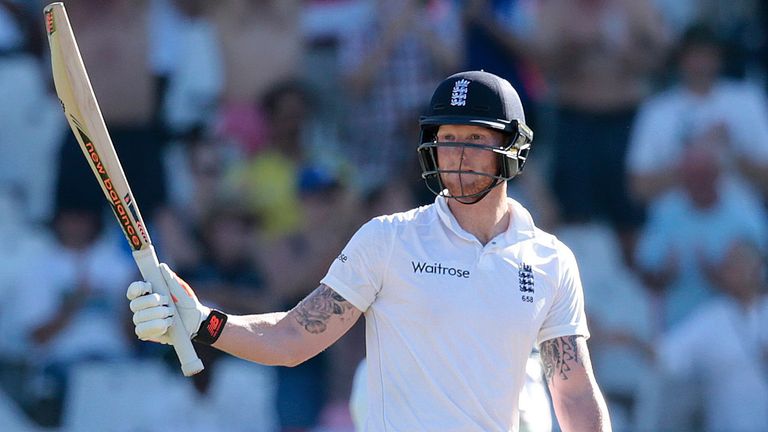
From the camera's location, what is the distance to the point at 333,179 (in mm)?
8445

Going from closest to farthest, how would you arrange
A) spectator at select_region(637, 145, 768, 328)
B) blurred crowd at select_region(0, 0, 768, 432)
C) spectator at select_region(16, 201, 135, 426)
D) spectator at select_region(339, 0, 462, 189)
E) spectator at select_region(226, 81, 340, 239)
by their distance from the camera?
spectator at select_region(16, 201, 135, 426)
blurred crowd at select_region(0, 0, 768, 432)
spectator at select_region(226, 81, 340, 239)
spectator at select_region(339, 0, 462, 189)
spectator at select_region(637, 145, 768, 328)

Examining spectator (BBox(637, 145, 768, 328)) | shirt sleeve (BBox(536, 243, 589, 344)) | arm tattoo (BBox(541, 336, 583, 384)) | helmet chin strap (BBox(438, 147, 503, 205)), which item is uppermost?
helmet chin strap (BBox(438, 147, 503, 205))

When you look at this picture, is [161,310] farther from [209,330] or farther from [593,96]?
[593,96]

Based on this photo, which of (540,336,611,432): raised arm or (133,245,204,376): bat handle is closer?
(133,245,204,376): bat handle

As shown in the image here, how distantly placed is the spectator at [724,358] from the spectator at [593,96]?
0.68 metres

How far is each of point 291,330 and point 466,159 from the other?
76 centimetres

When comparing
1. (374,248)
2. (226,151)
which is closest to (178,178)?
(226,151)

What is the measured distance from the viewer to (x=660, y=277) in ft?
28.6

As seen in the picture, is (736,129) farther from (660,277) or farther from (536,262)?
(536,262)

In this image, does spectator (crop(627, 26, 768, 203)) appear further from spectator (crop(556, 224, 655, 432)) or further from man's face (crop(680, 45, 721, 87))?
spectator (crop(556, 224, 655, 432))

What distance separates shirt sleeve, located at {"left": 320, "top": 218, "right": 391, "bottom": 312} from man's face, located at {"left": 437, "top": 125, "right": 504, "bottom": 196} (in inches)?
11.3

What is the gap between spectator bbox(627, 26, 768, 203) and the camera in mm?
8781

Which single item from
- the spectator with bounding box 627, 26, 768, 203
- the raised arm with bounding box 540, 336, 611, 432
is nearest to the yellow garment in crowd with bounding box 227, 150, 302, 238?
the spectator with bounding box 627, 26, 768, 203

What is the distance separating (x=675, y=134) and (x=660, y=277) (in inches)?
39.1
